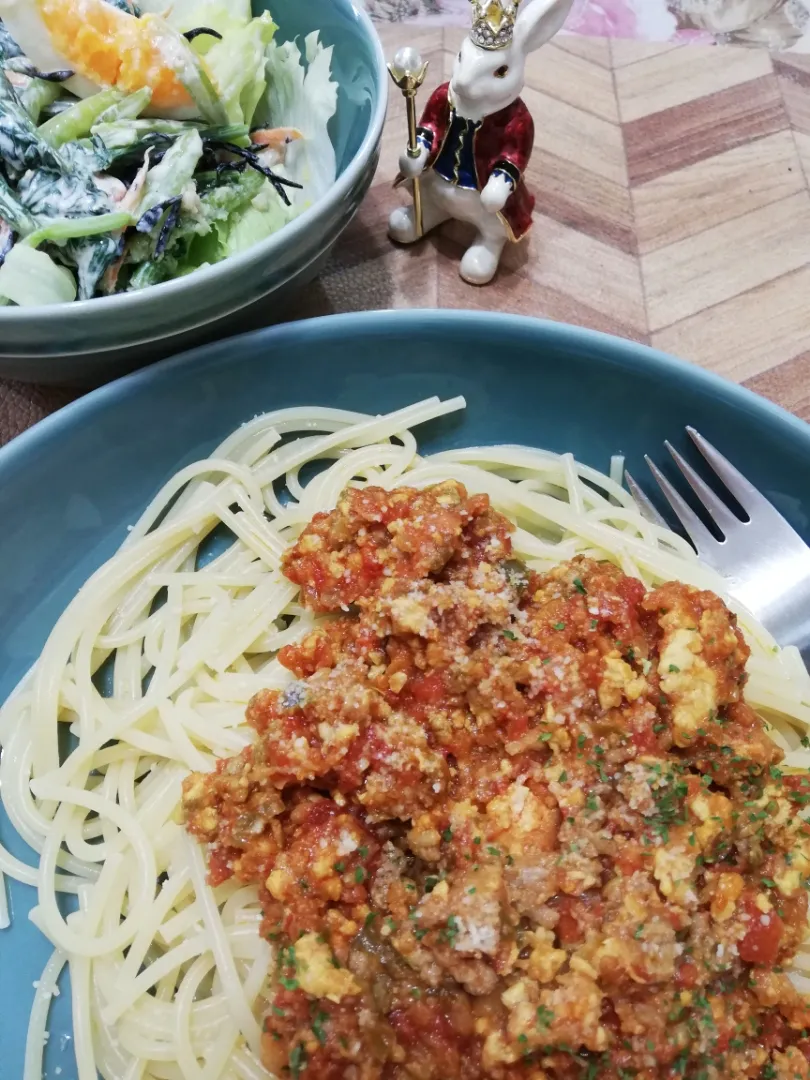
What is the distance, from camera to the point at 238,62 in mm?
3049

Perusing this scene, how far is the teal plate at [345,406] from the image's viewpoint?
2.43 m

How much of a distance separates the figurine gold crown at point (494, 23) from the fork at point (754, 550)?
1.42 meters

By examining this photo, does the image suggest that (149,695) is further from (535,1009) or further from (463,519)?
(535,1009)

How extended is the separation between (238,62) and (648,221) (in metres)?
1.79

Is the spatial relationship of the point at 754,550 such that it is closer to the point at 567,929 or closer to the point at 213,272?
the point at 567,929

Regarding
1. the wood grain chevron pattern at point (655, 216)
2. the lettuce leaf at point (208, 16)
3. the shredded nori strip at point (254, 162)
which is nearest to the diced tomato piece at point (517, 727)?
the wood grain chevron pattern at point (655, 216)

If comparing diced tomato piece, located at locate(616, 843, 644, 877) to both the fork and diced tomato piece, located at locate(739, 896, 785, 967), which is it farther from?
the fork

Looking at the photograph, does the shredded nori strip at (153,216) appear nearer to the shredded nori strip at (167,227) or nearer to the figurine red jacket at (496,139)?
the shredded nori strip at (167,227)

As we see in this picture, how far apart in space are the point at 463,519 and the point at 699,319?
1.55 metres

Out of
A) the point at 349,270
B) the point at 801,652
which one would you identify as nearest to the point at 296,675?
the point at 801,652

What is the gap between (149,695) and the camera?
2398 millimetres

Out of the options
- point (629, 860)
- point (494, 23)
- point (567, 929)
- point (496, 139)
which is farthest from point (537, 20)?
point (567, 929)

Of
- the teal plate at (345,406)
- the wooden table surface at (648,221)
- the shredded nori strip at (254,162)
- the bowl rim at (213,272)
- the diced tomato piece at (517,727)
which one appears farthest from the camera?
the wooden table surface at (648,221)

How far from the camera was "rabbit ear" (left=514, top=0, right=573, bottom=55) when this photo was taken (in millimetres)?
2609
